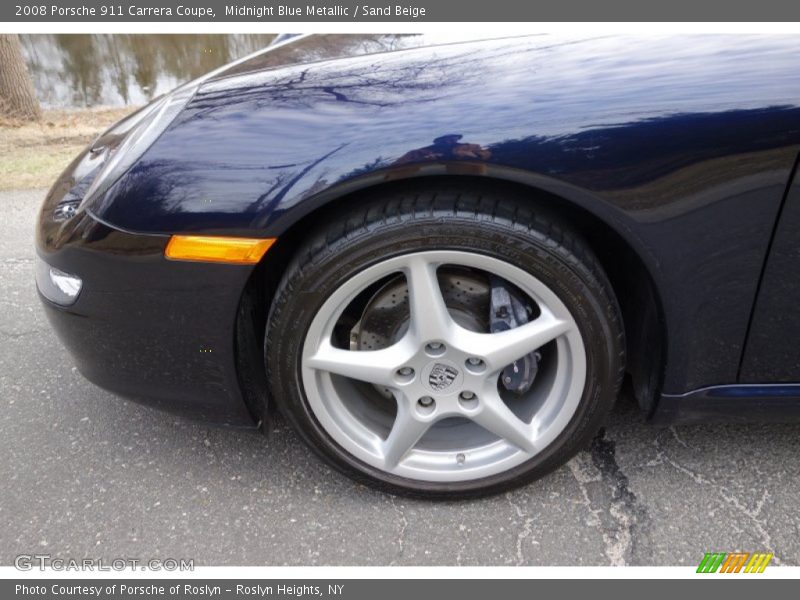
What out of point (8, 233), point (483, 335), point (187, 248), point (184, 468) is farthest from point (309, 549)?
point (8, 233)

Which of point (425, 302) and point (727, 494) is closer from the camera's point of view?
point (425, 302)

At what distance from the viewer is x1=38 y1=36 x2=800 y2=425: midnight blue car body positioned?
1443mm

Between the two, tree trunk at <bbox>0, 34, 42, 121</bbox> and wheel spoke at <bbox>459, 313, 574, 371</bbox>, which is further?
tree trunk at <bbox>0, 34, 42, 121</bbox>

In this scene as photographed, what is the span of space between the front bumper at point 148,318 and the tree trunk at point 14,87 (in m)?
6.06

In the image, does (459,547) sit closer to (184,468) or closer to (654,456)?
(654,456)

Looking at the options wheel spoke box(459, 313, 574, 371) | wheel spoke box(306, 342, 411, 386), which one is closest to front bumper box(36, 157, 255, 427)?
wheel spoke box(306, 342, 411, 386)

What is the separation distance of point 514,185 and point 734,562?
1.14 metres

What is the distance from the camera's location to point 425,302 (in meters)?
1.61

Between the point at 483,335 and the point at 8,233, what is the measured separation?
11.2 feet

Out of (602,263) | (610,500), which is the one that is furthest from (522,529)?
(602,263)

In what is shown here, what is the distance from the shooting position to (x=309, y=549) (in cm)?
173

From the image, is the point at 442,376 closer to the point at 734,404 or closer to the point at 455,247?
the point at 455,247

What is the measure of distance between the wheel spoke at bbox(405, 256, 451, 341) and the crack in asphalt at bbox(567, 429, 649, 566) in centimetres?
68

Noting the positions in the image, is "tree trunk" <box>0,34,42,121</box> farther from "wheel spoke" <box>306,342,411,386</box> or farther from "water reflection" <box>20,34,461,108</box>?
"wheel spoke" <box>306,342,411,386</box>
